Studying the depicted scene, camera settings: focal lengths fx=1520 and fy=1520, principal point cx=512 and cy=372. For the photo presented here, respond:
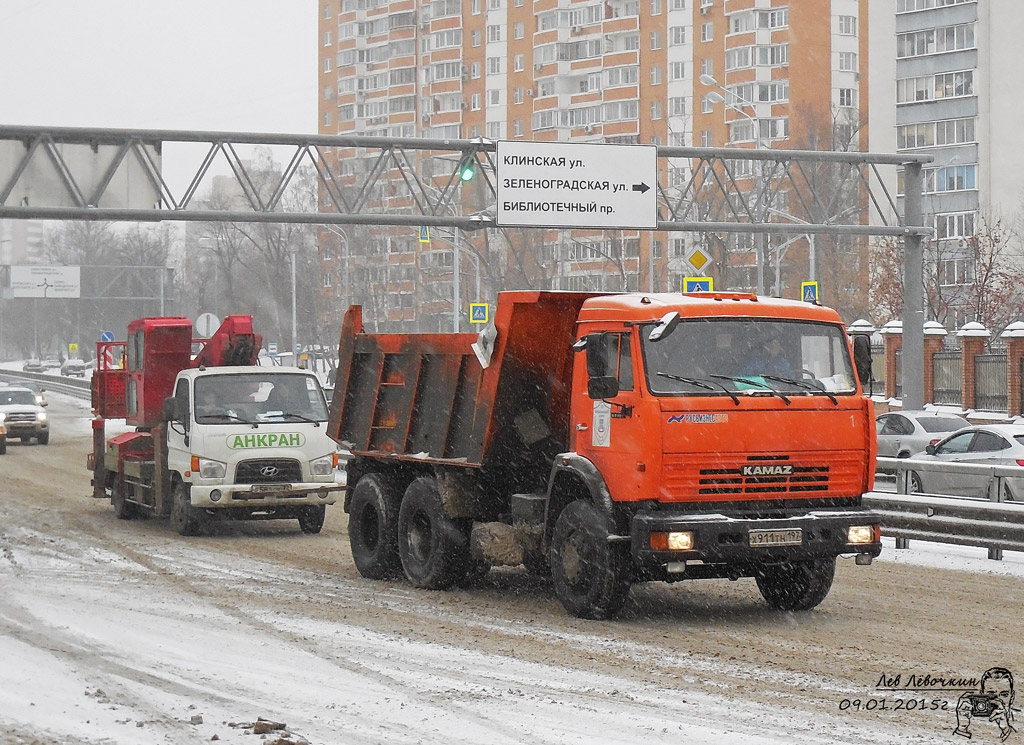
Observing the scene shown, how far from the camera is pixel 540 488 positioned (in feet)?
39.6

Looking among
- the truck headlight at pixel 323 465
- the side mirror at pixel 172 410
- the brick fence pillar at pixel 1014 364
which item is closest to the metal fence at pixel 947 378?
the brick fence pillar at pixel 1014 364

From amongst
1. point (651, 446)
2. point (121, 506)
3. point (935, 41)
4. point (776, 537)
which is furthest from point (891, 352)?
point (935, 41)

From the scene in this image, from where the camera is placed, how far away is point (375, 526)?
1384 centimetres

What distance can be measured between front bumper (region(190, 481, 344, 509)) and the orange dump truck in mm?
5158

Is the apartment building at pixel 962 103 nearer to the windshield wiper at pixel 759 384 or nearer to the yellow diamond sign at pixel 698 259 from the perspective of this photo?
the yellow diamond sign at pixel 698 259

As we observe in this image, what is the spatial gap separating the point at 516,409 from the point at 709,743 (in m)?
5.07

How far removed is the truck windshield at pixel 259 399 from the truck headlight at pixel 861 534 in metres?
8.60

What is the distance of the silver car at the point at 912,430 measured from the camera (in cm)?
2956

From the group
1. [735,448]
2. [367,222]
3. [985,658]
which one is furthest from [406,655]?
[367,222]

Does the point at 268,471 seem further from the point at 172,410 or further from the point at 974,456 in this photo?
the point at 974,456

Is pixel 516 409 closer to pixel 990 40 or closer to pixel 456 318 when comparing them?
pixel 456 318

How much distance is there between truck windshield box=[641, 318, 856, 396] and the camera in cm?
1066

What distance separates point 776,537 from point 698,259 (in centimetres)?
1473

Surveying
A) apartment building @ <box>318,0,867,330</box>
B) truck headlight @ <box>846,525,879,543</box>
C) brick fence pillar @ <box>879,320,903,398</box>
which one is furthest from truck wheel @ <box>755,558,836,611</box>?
apartment building @ <box>318,0,867,330</box>
